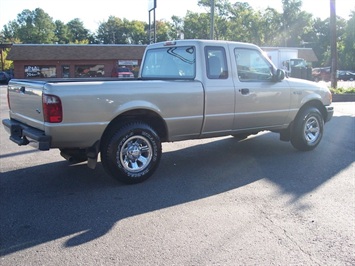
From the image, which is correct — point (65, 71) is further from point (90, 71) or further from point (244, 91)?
point (244, 91)

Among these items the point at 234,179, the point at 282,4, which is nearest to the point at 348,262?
the point at 234,179

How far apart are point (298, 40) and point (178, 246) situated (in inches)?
3490

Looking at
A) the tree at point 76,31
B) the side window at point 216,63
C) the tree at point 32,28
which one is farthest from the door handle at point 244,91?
the tree at point 76,31

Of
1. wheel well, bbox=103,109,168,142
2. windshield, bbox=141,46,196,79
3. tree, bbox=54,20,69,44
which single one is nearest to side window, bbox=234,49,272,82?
windshield, bbox=141,46,196,79

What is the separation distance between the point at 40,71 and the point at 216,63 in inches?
1633

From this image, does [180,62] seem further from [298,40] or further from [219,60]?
[298,40]

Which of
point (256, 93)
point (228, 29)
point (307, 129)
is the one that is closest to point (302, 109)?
point (307, 129)

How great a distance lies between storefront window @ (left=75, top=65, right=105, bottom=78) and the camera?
146ft

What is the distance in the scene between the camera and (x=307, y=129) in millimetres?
7504

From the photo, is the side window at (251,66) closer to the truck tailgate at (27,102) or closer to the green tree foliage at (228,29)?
the truck tailgate at (27,102)

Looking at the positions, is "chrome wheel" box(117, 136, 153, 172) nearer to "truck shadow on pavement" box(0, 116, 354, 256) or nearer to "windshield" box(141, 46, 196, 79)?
"truck shadow on pavement" box(0, 116, 354, 256)

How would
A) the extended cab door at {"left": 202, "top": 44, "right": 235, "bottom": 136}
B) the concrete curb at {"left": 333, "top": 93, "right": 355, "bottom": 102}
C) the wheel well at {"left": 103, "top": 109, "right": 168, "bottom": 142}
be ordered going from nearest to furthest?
the wheel well at {"left": 103, "top": 109, "right": 168, "bottom": 142}, the extended cab door at {"left": 202, "top": 44, "right": 235, "bottom": 136}, the concrete curb at {"left": 333, "top": 93, "right": 355, "bottom": 102}

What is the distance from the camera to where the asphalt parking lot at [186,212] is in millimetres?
3473

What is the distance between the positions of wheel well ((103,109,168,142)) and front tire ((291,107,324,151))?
283 cm
